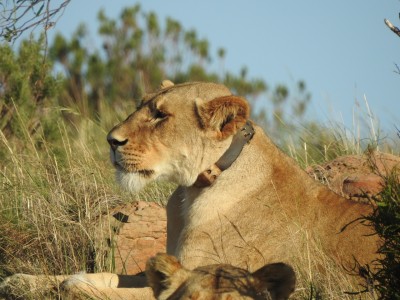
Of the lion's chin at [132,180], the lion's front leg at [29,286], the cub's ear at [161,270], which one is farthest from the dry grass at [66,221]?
the cub's ear at [161,270]

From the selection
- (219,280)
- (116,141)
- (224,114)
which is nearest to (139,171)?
(116,141)

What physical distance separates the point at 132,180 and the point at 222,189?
1.86ft

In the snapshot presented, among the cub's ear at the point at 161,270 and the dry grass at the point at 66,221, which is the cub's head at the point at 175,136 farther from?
the cub's ear at the point at 161,270

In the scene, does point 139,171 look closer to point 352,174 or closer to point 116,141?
point 116,141

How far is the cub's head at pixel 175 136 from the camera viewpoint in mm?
6184

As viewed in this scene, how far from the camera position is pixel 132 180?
634 cm

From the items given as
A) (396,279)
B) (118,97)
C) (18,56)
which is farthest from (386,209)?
(118,97)

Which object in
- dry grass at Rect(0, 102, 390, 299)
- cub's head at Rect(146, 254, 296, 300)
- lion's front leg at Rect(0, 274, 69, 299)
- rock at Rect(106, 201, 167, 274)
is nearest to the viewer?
cub's head at Rect(146, 254, 296, 300)

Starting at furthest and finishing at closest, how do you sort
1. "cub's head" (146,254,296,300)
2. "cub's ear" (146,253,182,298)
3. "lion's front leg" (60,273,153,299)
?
1. "lion's front leg" (60,273,153,299)
2. "cub's ear" (146,253,182,298)
3. "cub's head" (146,254,296,300)

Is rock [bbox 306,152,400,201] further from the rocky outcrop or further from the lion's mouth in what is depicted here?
the lion's mouth

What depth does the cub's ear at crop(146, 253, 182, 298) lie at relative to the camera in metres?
4.16

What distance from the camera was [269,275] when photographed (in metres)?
4.21

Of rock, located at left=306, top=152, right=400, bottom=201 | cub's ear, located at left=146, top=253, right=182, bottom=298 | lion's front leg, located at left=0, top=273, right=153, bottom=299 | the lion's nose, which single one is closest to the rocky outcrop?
rock, located at left=306, top=152, right=400, bottom=201

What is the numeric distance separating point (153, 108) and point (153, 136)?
197 mm
